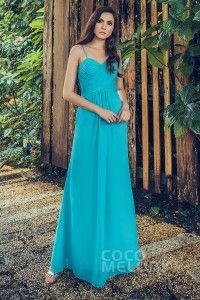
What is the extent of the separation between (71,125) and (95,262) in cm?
252

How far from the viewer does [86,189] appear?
241 cm

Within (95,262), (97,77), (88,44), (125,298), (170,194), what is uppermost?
(88,44)

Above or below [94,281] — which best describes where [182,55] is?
above

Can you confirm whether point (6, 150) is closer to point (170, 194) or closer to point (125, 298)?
point (170, 194)

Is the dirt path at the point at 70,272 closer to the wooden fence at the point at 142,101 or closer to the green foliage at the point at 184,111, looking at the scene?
the wooden fence at the point at 142,101

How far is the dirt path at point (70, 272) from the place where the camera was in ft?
7.81

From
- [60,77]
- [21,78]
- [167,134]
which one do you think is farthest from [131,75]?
[21,78]

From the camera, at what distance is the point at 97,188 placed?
93.8 inches

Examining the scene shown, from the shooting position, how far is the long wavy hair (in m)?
2.37

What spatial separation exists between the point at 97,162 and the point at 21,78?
3622 mm

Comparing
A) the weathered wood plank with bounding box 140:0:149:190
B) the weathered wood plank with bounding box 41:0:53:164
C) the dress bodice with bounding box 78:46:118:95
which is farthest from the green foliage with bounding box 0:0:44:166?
the dress bodice with bounding box 78:46:118:95

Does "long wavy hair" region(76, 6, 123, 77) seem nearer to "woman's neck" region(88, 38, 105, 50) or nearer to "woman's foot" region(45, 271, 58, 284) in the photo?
"woman's neck" region(88, 38, 105, 50)

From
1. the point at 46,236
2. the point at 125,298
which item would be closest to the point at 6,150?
the point at 46,236

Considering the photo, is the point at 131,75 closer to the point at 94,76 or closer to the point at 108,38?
the point at 108,38
